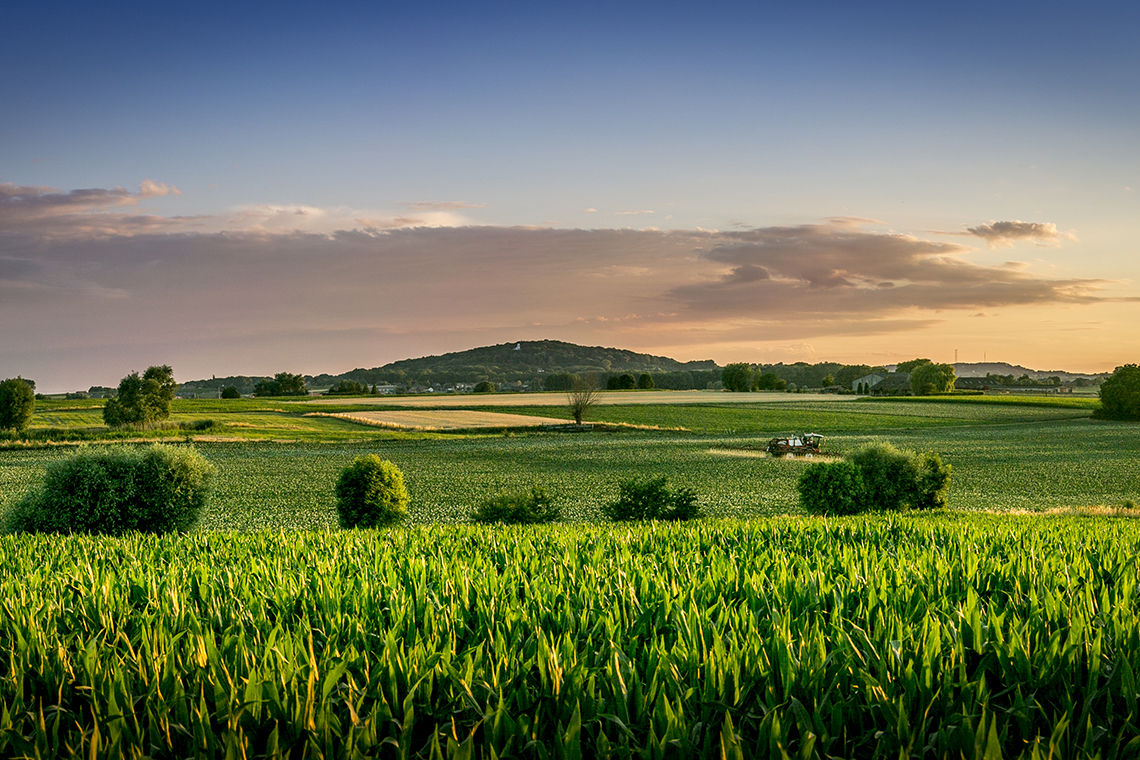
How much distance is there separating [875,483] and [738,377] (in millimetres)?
143915

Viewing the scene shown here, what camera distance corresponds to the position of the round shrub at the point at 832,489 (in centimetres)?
2647

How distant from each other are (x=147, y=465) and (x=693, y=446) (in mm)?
49754

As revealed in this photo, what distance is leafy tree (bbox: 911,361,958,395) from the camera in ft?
463

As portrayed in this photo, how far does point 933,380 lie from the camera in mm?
141875

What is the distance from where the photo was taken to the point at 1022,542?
7363mm

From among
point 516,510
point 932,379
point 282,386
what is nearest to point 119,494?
point 516,510

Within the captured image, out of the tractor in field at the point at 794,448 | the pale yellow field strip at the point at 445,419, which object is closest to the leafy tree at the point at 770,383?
the pale yellow field strip at the point at 445,419

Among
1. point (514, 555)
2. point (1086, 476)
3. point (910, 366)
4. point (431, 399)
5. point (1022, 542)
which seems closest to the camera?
point (514, 555)

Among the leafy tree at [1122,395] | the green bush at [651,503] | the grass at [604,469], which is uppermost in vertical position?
the leafy tree at [1122,395]

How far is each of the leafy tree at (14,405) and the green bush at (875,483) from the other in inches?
3329

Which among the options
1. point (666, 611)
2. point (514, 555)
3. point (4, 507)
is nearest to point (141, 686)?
point (666, 611)

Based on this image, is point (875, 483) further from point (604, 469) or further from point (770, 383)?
point (770, 383)

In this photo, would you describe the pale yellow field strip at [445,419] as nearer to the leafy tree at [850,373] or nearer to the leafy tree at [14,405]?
the leafy tree at [14,405]

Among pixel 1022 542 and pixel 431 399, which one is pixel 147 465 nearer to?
pixel 1022 542
